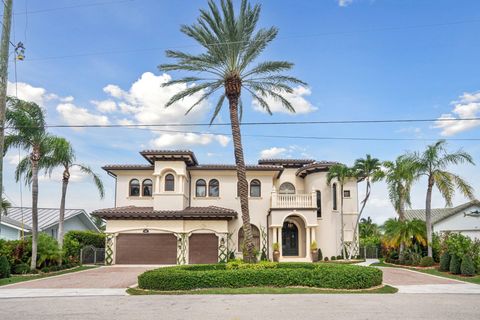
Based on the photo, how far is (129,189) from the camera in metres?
30.6

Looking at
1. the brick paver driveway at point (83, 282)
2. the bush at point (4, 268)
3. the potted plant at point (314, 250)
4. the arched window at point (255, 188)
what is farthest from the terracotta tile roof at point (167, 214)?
the bush at point (4, 268)

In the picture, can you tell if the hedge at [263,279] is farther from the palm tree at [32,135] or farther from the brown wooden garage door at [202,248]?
the brown wooden garage door at [202,248]

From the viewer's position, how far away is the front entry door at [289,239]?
99.7 feet

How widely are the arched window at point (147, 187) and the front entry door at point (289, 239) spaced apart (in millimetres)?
10396

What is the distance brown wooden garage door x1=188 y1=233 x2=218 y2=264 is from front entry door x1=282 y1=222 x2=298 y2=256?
545 cm

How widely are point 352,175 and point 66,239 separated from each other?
2045 cm

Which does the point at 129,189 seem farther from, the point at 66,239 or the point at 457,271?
the point at 457,271

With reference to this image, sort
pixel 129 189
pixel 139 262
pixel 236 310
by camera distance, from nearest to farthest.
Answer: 1. pixel 236 310
2. pixel 139 262
3. pixel 129 189

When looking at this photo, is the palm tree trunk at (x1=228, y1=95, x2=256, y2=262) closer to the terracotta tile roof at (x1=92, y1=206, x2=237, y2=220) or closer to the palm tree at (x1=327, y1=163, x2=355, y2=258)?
the terracotta tile roof at (x1=92, y1=206, x2=237, y2=220)

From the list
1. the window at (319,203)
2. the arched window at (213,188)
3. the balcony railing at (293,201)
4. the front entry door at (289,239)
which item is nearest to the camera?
the balcony railing at (293,201)

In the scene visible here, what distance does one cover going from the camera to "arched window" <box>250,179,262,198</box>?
102 feet

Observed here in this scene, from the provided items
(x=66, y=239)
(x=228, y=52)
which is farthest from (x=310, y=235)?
(x=66, y=239)

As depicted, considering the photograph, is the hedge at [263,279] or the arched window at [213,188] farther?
the arched window at [213,188]

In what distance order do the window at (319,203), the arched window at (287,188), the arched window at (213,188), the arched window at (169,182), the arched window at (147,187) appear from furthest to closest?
the arched window at (287,188) → the arched window at (213,188) → the arched window at (147,187) → the window at (319,203) → the arched window at (169,182)
